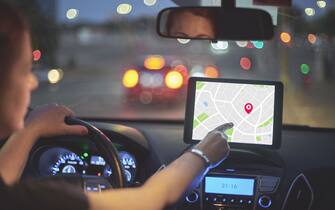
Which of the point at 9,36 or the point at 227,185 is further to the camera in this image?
the point at 227,185

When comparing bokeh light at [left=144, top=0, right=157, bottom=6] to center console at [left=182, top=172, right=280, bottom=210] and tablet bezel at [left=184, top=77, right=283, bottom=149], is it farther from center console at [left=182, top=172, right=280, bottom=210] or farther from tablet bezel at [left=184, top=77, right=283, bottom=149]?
center console at [left=182, top=172, right=280, bottom=210]

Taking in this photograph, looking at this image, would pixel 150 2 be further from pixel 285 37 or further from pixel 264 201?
pixel 264 201

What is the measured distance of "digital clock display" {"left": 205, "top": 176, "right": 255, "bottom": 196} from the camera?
13.3 ft

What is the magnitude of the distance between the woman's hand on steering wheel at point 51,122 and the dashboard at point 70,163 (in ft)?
2.48

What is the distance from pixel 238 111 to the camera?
156 inches

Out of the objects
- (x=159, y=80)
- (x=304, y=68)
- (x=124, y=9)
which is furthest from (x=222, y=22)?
(x=159, y=80)

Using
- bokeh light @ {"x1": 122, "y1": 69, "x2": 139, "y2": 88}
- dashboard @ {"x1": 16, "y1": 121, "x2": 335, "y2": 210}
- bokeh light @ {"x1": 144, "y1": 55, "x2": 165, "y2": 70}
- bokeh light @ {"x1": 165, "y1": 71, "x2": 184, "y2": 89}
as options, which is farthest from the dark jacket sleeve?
bokeh light @ {"x1": 144, "y1": 55, "x2": 165, "y2": 70}

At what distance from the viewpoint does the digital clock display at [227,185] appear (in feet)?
13.3

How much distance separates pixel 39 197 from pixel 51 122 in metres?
1.09

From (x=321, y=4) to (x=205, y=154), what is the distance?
2333 millimetres

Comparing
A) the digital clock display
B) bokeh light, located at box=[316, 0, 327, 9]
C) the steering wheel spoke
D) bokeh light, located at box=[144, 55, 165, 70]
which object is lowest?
the digital clock display

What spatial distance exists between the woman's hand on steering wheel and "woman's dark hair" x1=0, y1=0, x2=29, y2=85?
106 cm

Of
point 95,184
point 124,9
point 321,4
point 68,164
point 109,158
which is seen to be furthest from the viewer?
point 124,9

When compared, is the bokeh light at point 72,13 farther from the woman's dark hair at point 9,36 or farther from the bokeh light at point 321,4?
the woman's dark hair at point 9,36
